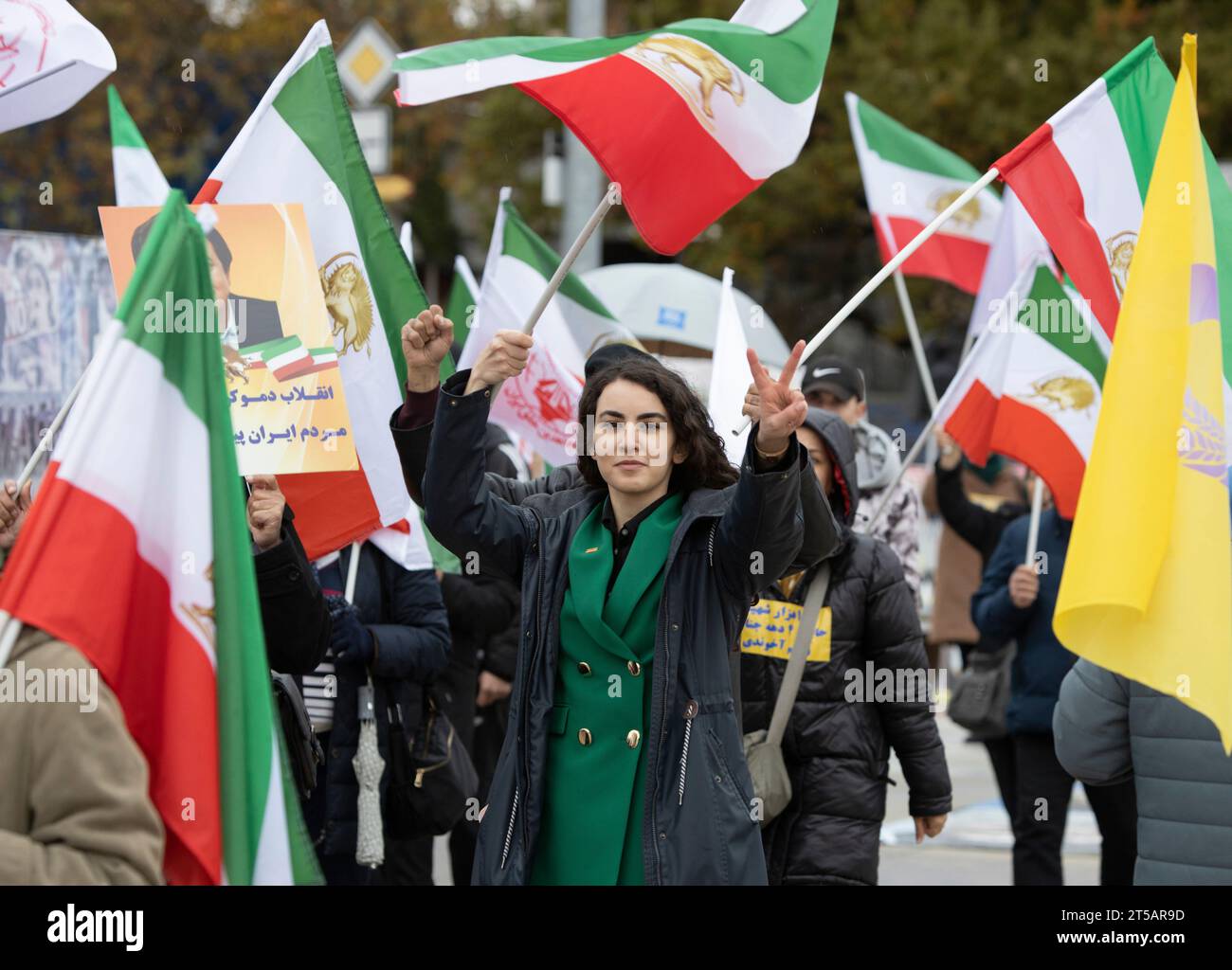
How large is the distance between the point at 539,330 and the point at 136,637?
14.9 ft

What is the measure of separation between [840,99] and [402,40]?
8106 millimetres

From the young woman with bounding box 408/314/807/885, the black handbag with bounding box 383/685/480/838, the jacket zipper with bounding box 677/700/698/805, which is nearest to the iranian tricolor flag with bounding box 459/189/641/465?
the black handbag with bounding box 383/685/480/838

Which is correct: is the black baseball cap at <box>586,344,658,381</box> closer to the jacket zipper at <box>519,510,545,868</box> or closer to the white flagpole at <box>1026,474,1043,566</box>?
the jacket zipper at <box>519,510,545,868</box>

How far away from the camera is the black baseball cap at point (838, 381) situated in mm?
7199

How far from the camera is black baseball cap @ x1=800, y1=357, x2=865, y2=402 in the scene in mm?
7199

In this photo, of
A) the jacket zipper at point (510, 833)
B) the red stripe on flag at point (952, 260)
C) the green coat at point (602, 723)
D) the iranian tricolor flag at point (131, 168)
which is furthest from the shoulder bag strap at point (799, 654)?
the red stripe on flag at point (952, 260)

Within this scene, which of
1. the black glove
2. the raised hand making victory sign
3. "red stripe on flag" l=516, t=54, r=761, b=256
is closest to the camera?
the raised hand making victory sign

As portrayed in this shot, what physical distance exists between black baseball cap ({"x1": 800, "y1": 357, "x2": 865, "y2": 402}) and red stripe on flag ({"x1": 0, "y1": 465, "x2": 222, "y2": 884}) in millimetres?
4540

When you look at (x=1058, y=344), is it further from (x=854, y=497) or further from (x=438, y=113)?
(x=438, y=113)

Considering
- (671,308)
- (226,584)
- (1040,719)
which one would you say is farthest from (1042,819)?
(226,584)

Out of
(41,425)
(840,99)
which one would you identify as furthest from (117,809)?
(840,99)

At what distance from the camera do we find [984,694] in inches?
304

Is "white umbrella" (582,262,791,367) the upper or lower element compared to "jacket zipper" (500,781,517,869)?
upper

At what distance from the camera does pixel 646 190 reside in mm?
4785
